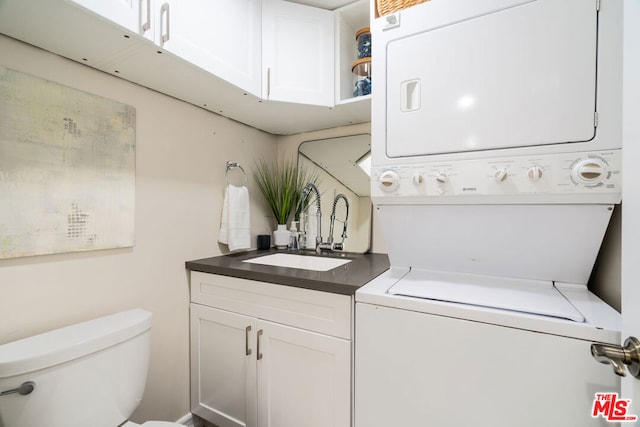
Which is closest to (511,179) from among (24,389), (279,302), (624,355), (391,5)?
(624,355)

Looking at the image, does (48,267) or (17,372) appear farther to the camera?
(48,267)

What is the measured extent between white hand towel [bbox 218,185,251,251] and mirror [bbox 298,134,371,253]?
55cm

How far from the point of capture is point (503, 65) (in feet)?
3.12

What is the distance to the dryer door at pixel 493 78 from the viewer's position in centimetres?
86

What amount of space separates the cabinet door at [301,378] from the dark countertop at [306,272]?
21 centimetres

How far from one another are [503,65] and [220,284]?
1.53 metres

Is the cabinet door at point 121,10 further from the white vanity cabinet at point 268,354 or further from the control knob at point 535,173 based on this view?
the control knob at point 535,173

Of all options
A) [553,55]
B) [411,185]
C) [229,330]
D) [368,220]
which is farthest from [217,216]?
[553,55]

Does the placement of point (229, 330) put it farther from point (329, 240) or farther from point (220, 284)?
point (329, 240)

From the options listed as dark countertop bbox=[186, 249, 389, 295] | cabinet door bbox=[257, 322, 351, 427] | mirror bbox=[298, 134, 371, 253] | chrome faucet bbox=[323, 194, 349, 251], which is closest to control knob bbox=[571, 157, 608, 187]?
dark countertop bbox=[186, 249, 389, 295]

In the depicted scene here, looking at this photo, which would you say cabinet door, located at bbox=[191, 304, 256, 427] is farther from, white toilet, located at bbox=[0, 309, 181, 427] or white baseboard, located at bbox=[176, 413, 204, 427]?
white toilet, located at bbox=[0, 309, 181, 427]

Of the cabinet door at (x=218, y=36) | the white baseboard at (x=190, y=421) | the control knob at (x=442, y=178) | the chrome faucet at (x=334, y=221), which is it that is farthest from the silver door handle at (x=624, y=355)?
the white baseboard at (x=190, y=421)

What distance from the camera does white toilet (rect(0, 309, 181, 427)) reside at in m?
0.80

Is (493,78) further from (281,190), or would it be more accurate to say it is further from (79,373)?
(79,373)
